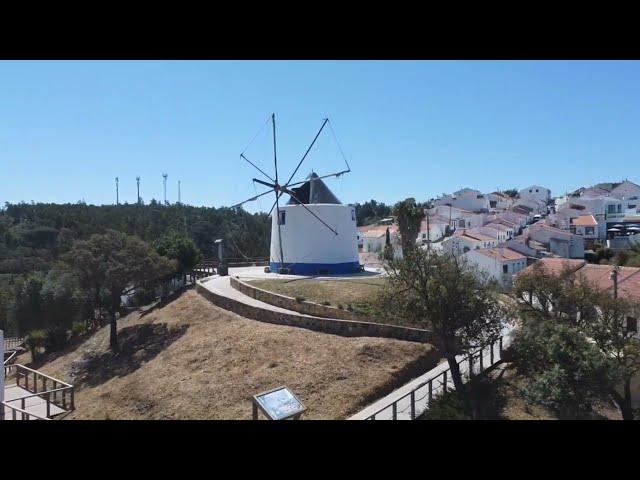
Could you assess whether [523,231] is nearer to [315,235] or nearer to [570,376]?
[315,235]

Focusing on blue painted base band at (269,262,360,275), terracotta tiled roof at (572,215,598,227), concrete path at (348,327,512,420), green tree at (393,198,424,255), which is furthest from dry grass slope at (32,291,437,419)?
terracotta tiled roof at (572,215,598,227)

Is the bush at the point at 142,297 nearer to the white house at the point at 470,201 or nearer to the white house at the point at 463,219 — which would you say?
the white house at the point at 463,219

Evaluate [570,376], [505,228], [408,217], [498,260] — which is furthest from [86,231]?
[570,376]

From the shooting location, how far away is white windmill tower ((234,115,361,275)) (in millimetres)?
22281

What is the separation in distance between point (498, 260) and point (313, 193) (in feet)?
33.3

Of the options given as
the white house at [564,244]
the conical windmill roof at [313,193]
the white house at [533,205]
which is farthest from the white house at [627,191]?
the conical windmill roof at [313,193]

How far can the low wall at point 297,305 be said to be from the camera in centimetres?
1353

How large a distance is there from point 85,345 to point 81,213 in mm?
35565

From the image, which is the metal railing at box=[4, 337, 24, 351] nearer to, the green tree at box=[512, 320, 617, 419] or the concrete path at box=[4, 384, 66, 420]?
the concrete path at box=[4, 384, 66, 420]

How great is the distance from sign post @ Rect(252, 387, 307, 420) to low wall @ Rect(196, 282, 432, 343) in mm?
7195

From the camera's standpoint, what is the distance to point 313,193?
76.5 feet
